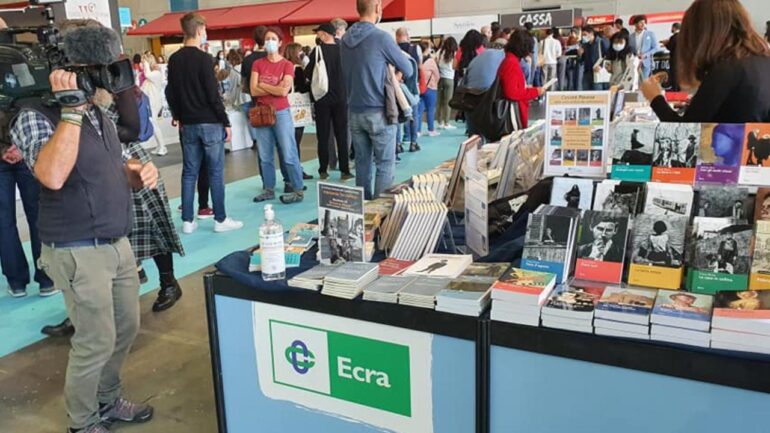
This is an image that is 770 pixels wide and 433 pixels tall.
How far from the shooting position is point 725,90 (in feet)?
6.75

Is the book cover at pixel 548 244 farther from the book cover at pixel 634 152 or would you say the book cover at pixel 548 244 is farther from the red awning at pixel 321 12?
the red awning at pixel 321 12

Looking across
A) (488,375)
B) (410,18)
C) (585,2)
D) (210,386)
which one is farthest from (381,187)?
(410,18)

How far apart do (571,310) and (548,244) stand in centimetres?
25

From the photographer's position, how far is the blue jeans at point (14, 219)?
10.7 ft

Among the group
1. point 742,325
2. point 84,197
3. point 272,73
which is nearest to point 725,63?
point 742,325

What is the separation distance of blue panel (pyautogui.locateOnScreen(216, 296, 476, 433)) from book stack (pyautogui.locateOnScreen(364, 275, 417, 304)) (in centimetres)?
15

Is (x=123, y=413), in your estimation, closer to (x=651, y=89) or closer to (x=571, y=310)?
(x=571, y=310)

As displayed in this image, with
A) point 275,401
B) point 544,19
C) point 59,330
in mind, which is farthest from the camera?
point 544,19

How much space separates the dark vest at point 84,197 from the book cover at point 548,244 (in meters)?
1.28

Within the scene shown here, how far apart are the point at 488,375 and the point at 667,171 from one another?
0.76 metres

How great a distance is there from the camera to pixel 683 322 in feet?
4.30

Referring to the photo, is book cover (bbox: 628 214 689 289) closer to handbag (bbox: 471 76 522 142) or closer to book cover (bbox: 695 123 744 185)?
book cover (bbox: 695 123 744 185)

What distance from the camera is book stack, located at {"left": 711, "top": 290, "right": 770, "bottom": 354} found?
1.24 meters

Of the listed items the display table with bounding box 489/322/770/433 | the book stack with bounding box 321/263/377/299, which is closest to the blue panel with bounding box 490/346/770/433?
the display table with bounding box 489/322/770/433
